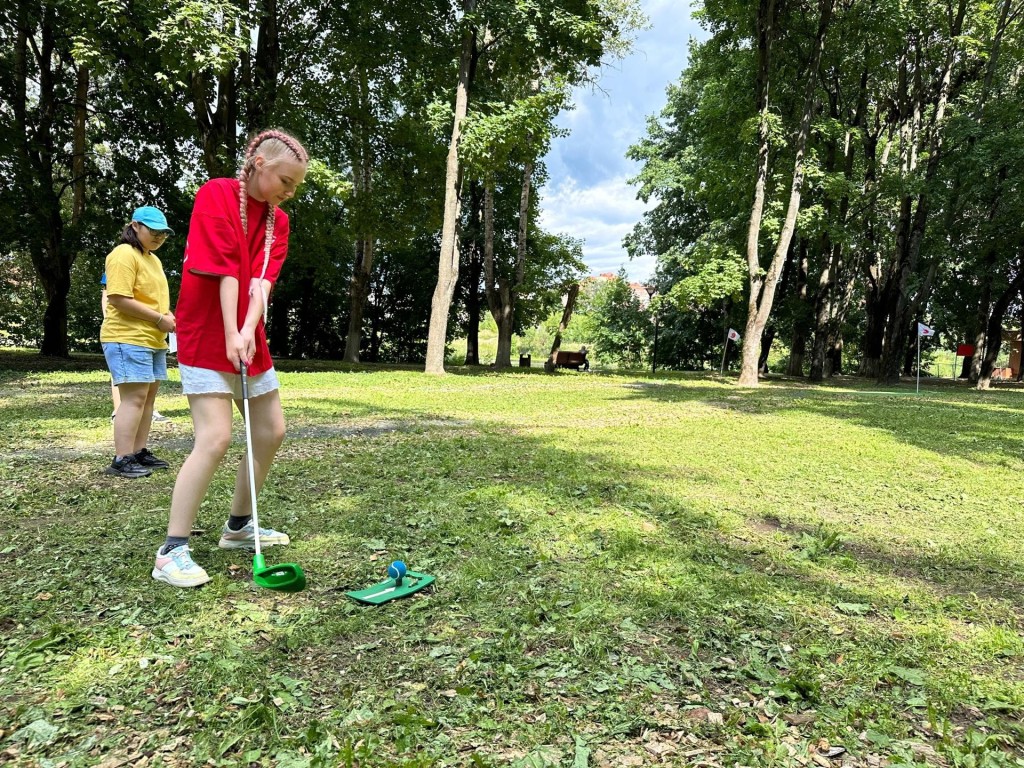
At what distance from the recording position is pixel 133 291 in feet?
14.1

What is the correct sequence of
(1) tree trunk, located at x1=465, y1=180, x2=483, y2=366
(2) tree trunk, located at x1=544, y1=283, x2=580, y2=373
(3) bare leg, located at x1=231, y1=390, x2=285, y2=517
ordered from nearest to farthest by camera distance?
1. (3) bare leg, located at x1=231, y1=390, x2=285, y2=517
2. (2) tree trunk, located at x1=544, y1=283, x2=580, y2=373
3. (1) tree trunk, located at x1=465, y1=180, x2=483, y2=366

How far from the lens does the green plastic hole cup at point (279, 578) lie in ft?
7.95

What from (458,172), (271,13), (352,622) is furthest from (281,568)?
(271,13)

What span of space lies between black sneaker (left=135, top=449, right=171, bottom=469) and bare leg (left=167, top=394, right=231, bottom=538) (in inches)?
88.8

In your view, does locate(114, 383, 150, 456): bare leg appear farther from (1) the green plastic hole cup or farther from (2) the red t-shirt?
(1) the green plastic hole cup

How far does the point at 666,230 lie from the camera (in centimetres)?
2947

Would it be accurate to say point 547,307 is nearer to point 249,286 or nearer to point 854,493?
point 854,493

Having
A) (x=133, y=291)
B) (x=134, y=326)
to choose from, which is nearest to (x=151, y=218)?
(x=133, y=291)

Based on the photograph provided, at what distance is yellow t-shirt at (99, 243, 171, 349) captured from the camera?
4.24 m

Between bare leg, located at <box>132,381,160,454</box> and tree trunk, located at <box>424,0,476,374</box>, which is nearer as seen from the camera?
bare leg, located at <box>132,381,160,454</box>

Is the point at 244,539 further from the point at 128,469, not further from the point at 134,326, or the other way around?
the point at 134,326

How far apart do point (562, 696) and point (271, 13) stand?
55.8ft

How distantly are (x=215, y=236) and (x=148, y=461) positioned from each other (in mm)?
2747

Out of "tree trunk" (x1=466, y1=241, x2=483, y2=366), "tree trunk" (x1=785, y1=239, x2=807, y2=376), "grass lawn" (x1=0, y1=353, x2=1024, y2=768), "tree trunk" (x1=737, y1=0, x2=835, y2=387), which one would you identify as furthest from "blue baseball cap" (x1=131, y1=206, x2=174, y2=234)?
"tree trunk" (x1=785, y1=239, x2=807, y2=376)
